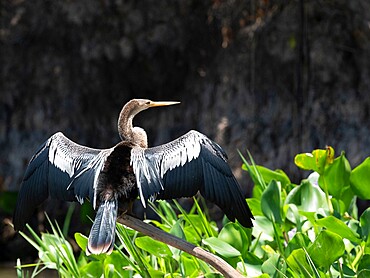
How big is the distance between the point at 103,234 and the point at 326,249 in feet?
2.28

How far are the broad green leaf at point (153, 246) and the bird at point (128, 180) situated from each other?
346mm

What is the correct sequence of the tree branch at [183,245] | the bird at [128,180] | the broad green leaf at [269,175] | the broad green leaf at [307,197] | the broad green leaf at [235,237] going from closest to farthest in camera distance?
the tree branch at [183,245] < the bird at [128,180] < the broad green leaf at [235,237] < the broad green leaf at [307,197] < the broad green leaf at [269,175]

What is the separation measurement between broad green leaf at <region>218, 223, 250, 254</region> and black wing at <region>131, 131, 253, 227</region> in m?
0.42

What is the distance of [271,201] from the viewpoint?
121 inches

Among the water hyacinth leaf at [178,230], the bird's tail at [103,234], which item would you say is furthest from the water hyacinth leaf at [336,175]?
the bird's tail at [103,234]

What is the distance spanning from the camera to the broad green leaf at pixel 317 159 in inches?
121

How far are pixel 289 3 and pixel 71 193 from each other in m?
3.73

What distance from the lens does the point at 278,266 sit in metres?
2.89

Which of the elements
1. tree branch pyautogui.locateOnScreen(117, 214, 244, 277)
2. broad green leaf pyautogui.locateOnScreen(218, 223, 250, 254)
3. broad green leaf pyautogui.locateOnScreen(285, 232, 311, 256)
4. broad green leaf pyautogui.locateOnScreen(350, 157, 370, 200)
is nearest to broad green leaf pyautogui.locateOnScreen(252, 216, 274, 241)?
broad green leaf pyautogui.locateOnScreen(218, 223, 250, 254)

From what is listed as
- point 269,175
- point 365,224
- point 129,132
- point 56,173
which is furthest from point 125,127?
point 365,224

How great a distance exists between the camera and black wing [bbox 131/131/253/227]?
8.45 ft

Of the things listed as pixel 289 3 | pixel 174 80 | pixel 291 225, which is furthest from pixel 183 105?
pixel 291 225

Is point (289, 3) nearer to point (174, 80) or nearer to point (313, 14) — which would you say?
point (313, 14)

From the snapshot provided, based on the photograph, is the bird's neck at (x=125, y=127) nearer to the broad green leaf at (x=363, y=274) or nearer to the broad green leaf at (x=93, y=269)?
the broad green leaf at (x=93, y=269)
